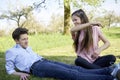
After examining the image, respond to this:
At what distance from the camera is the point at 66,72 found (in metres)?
4.72

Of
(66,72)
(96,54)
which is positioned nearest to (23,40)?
(66,72)

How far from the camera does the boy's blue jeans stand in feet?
15.1

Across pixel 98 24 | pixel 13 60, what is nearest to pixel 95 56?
pixel 98 24

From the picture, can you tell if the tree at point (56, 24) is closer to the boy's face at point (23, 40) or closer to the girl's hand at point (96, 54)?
the girl's hand at point (96, 54)

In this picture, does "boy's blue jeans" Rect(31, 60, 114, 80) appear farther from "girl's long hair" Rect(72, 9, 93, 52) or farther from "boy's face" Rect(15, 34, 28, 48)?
"girl's long hair" Rect(72, 9, 93, 52)

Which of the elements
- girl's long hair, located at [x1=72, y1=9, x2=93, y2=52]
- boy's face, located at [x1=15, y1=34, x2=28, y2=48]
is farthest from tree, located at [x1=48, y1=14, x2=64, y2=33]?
boy's face, located at [x1=15, y1=34, x2=28, y2=48]

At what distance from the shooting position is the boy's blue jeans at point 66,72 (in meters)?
4.60

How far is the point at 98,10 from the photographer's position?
70.1ft

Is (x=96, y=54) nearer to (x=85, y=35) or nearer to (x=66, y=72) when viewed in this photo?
(x=85, y=35)

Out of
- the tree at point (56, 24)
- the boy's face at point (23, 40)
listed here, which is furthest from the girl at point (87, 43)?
the tree at point (56, 24)

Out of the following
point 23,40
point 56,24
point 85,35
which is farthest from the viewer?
point 56,24

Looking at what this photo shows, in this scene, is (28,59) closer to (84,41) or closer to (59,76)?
(59,76)

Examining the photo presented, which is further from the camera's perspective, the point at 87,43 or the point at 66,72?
the point at 87,43

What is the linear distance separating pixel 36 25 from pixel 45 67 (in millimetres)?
23591
